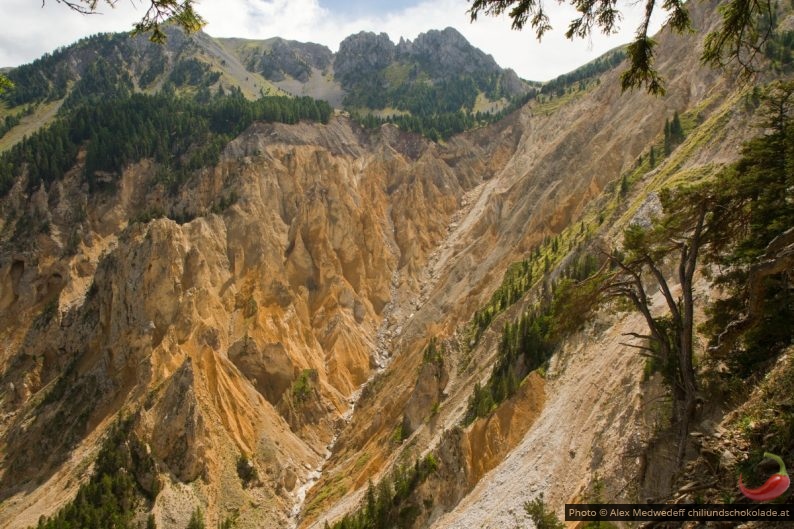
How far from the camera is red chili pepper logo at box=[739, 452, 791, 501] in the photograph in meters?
9.80

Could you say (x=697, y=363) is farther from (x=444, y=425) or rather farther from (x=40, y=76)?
(x=40, y=76)

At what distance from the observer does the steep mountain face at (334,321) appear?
3388cm

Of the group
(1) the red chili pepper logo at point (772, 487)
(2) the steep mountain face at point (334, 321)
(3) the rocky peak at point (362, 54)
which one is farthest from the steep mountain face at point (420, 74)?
(1) the red chili pepper logo at point (772, 487)

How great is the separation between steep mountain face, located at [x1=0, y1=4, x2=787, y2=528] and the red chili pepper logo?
7.64 m

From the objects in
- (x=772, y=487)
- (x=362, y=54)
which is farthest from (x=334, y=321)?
(x=362, y=54)

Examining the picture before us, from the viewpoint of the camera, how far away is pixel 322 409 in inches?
2290

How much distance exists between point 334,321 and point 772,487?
2383 inches

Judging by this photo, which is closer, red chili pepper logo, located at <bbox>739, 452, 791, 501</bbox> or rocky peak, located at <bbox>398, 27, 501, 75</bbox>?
red chili pepper logo, located at <bbox>739, 452, 791, 501</bbox>

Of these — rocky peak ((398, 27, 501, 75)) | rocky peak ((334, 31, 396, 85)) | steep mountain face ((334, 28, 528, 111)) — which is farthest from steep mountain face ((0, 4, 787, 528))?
rocky peak ((398, 27, 501, 75))

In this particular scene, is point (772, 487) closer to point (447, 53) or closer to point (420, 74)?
point (420, 74)

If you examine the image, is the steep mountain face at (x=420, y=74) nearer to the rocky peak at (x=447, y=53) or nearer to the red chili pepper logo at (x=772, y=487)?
the rocky peak at (x=447, y=53)

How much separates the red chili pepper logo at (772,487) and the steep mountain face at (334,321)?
7.64 metres

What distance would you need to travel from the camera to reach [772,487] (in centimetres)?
993

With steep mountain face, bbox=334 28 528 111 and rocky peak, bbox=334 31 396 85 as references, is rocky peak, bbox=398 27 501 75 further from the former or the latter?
rocky peak, bbox=334 31 396 85
